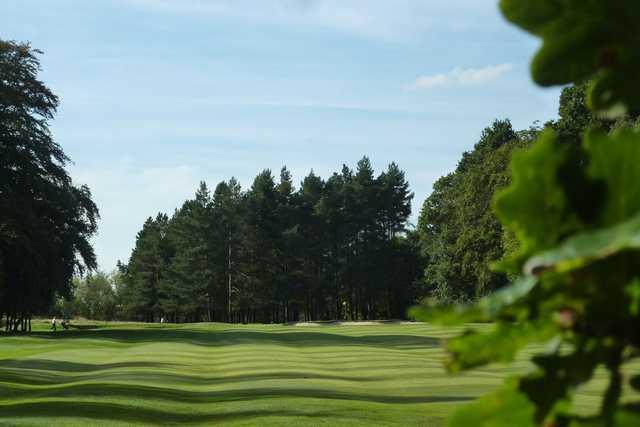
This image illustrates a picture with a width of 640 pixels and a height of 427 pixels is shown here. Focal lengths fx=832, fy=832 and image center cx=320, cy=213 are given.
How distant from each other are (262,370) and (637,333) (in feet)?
61.4

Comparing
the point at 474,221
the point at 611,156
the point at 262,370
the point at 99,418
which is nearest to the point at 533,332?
the point at 611,156

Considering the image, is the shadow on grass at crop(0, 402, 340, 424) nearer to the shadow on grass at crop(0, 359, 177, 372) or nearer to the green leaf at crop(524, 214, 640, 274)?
the shadow on grass at crop(0, 359, 177, 372)

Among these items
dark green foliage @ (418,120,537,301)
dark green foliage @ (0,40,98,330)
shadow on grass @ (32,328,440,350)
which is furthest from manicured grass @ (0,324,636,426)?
dark green foliage @ (418,120,537,301)

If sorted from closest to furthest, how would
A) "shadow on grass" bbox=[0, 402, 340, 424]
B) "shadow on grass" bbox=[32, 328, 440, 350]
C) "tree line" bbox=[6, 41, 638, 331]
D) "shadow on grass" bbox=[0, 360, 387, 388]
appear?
"shadow on grass" bbox=[0, 402, 340, 424] → "shadow on grass" bbox=[0, 360, 387, 388] → "shadow on grass" bbox=[32, 328, 440, 350] → "tree line" bbox=[6, 41, 638, 331]

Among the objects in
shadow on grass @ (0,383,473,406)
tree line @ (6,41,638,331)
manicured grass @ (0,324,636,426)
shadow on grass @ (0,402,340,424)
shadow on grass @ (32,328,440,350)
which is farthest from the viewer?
tree line @ (6,41,638,331)

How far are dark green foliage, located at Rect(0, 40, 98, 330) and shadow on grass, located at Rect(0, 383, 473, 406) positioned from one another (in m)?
18.3

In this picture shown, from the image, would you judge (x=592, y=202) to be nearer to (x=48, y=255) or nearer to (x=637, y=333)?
(x=637, y=333)

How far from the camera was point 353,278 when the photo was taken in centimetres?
6481

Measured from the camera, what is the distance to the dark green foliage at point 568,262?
1.41 feet

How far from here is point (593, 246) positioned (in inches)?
14.3

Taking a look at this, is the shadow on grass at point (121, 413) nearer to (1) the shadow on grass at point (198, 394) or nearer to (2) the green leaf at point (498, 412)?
(1) the shadow on grass at point (198, 394)

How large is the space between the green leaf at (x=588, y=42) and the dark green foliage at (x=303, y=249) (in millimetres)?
63526

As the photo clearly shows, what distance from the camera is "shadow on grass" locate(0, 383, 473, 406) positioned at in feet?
44.3

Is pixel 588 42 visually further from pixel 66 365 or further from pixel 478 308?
pixel 66 365
